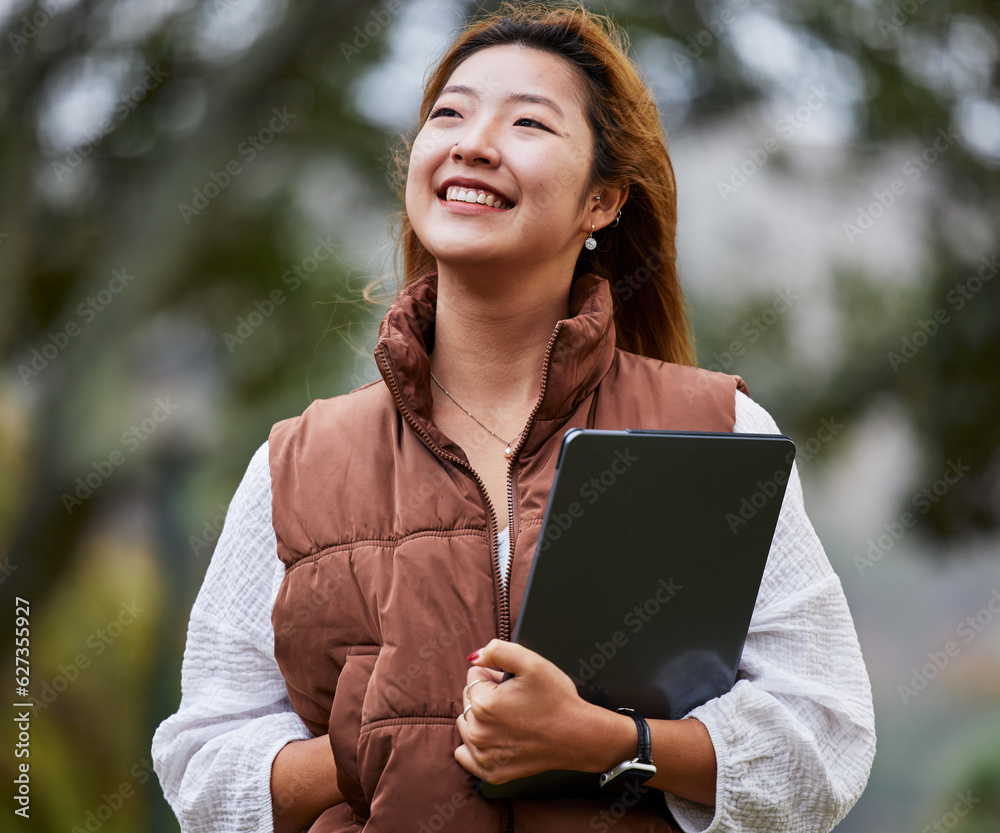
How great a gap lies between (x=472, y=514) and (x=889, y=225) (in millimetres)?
3110

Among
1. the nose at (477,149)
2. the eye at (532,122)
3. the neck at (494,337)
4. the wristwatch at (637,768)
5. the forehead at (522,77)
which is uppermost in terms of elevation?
the forehead at (522,77)

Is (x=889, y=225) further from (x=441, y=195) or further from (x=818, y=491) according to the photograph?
(x=441, y=195)

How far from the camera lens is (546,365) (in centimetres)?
124

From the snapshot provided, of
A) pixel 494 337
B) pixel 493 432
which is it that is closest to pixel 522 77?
pixel 494 337

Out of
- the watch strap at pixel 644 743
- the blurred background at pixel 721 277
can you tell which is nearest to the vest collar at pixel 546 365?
the watch strap at pixel 644 743

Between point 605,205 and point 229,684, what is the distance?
2.88 feet

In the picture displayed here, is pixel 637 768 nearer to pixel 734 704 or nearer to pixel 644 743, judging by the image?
pixel 644 743

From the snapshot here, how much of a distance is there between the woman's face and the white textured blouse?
0.37 meters

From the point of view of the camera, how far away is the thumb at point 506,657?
98 centimetres

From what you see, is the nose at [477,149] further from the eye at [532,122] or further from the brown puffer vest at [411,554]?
the brown puffer vest at [411,554]

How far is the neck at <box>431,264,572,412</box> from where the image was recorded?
1.39 metres

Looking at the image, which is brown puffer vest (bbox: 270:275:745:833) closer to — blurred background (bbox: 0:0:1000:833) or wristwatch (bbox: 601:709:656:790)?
wristwatch (bbox: 601:709:656:790)

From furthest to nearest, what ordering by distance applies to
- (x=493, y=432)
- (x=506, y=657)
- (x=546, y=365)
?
(x=493, y=432)
(x=546, y=365)
(x=506, y=657)

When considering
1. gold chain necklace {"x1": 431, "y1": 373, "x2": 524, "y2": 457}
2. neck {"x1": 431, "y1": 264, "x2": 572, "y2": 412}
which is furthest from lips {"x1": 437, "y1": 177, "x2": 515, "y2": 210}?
gold chain necklace {"x1": 431, "y1": 373, "x2": 524, "y2": 457}
